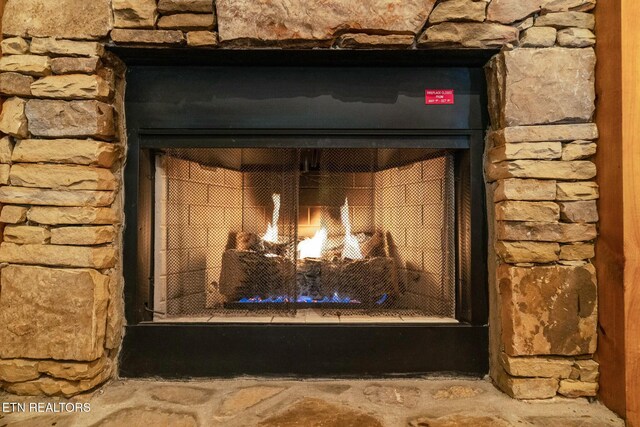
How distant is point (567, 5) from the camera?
5.32 feet

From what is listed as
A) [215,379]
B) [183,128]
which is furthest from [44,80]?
[215,379]

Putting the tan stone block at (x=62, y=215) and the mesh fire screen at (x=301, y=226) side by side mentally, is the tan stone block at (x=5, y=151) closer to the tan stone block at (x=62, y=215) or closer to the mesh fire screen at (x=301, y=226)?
the tan stone block at (x=62, y=215)

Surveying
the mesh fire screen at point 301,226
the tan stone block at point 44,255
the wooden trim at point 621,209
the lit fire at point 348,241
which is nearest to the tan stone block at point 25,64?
the mesh fire screen at point 301,226

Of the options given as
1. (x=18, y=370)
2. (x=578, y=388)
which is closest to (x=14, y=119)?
(x=18, y=370)

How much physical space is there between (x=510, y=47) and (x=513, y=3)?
0.58 ft

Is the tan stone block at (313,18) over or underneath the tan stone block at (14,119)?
over

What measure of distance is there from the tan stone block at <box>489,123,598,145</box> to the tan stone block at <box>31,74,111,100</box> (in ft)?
5.89

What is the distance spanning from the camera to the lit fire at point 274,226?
201 centimetres

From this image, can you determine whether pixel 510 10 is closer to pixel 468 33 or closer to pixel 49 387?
pixel 468 33

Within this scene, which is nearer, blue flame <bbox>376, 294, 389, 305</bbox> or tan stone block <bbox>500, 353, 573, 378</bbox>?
tan stone block <bbox>500, 353, 573, 378</bbox>

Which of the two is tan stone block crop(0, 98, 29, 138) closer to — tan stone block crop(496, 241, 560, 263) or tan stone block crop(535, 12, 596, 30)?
tan stone block crop(496, 241, 560, 263)

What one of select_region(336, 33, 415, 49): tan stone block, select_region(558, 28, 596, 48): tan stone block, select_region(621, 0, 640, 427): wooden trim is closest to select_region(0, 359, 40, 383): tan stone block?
select_region(336, 33, 415, 49): tan stone block

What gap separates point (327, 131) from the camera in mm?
1813

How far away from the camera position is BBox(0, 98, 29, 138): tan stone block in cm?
159
